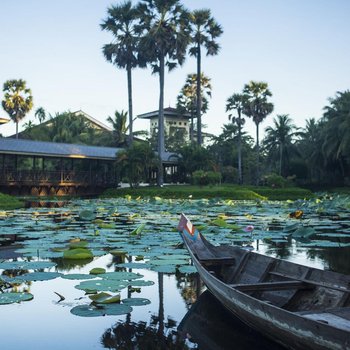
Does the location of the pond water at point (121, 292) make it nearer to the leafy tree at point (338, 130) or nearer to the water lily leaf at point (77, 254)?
the water lily leaf at point (77, 254)

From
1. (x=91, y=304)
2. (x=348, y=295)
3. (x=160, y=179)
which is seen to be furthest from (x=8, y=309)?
(x=160, y=179)

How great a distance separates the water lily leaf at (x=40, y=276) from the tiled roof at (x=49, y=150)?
2377 centimetres

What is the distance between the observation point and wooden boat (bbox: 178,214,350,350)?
2.78 metres

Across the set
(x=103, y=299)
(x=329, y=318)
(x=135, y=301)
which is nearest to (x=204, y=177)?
(x=135, y=301)

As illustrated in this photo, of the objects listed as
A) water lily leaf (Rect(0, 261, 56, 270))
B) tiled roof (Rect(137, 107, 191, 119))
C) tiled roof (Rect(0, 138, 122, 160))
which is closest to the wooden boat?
water lily leaf (Rect(0, 261, 56, 270))

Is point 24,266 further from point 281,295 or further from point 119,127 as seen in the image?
point 119,127

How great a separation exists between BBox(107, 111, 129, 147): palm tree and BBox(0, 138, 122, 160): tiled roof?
763 centimetres

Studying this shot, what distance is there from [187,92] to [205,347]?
48266 millimetres

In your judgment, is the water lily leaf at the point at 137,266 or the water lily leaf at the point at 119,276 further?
the water lily leaf at the point at 137,266

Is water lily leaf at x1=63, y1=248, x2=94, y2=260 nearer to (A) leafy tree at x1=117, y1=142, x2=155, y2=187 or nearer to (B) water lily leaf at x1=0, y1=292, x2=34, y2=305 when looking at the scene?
(B) water lily leaf at x1=0, y1=292, x2=34, y2=305

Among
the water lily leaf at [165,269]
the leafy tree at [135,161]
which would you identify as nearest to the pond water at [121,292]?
the water lily leaf at [165,269]

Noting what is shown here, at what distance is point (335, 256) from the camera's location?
25.5 ft

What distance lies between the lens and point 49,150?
3005 cm

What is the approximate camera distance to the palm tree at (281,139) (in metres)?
48.5
